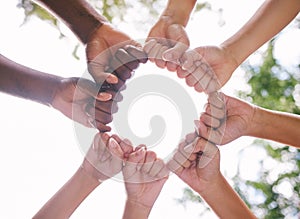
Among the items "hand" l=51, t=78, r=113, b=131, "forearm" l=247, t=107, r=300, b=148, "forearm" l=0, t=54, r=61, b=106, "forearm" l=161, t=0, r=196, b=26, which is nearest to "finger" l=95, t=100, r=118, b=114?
"hand" l=51, t=78, r=113, b=131

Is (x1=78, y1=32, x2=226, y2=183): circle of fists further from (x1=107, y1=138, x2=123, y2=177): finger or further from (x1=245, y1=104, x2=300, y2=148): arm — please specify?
(x1=245, y1=104, x2=300, y2=148): arm

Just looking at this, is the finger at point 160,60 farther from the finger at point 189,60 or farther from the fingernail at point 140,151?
the fingernail at point 140,151

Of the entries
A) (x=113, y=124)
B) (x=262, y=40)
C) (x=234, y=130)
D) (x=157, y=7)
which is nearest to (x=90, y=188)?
(x=113, y=124)

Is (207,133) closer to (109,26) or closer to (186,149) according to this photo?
(186,149)

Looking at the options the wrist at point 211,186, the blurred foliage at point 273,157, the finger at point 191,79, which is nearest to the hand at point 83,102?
the finger at point 191,79

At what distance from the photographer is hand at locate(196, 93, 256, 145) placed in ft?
4.68

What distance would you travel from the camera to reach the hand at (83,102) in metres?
1.39

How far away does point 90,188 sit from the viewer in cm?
150

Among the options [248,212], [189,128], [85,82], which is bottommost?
[248,212]

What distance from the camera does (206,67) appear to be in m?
1.44

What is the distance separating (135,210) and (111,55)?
460 millimetres

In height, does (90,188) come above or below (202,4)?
below

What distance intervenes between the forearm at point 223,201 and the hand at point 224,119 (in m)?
0.14

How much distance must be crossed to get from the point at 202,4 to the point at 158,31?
0.75 metres
